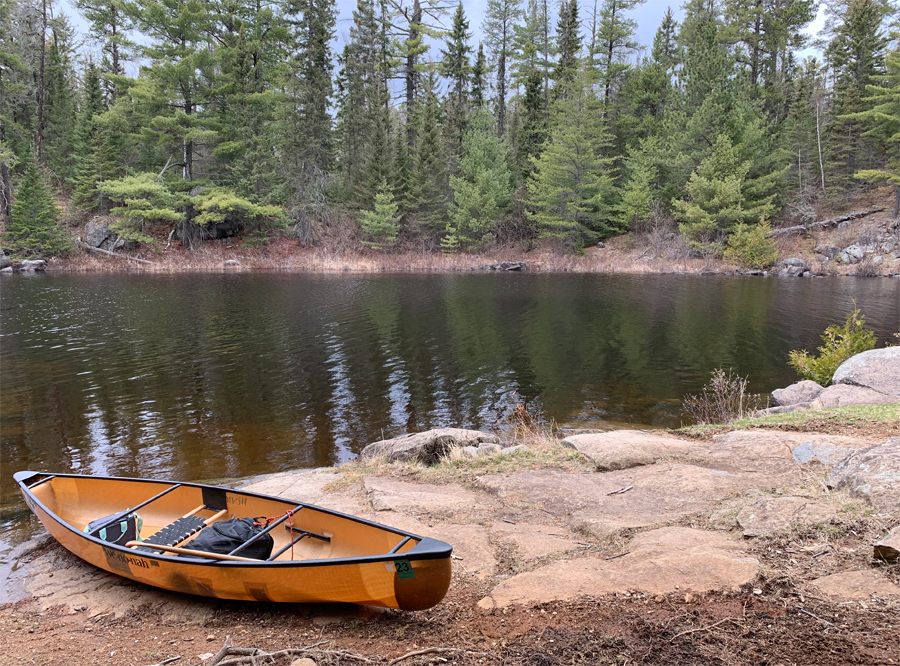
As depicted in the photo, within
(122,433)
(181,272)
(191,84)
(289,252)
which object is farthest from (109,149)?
(122,433)

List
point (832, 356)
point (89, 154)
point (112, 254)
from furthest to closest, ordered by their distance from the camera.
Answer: point (89, 154)
point (112, 254)
point (832, 356)

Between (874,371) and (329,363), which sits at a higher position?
(874,371)

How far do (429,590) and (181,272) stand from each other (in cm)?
4234

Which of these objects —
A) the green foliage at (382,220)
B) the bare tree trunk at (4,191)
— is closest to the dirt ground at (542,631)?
the green foliage at (382,220)

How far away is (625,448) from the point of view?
7.84 metres

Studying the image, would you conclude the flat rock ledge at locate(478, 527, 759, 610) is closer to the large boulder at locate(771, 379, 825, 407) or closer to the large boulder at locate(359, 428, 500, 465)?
the large boulder at locate(359, 428, 500, 465)

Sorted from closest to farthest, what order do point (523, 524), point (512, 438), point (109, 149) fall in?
point (523, 524) < point (512, 438) < point (109, 149)

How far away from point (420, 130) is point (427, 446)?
140ft

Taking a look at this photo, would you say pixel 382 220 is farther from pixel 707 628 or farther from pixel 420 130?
pixel 707 628

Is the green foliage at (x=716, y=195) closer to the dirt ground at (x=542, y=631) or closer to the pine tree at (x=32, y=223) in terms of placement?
the dirt ground at (x=542, y=631)

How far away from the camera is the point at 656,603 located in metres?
3.81

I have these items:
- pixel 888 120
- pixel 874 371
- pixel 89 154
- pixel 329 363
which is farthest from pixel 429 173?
pixel 874 371

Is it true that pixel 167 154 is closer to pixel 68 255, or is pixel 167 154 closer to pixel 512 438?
pixel 68 255

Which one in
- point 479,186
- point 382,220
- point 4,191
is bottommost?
point 382,220
